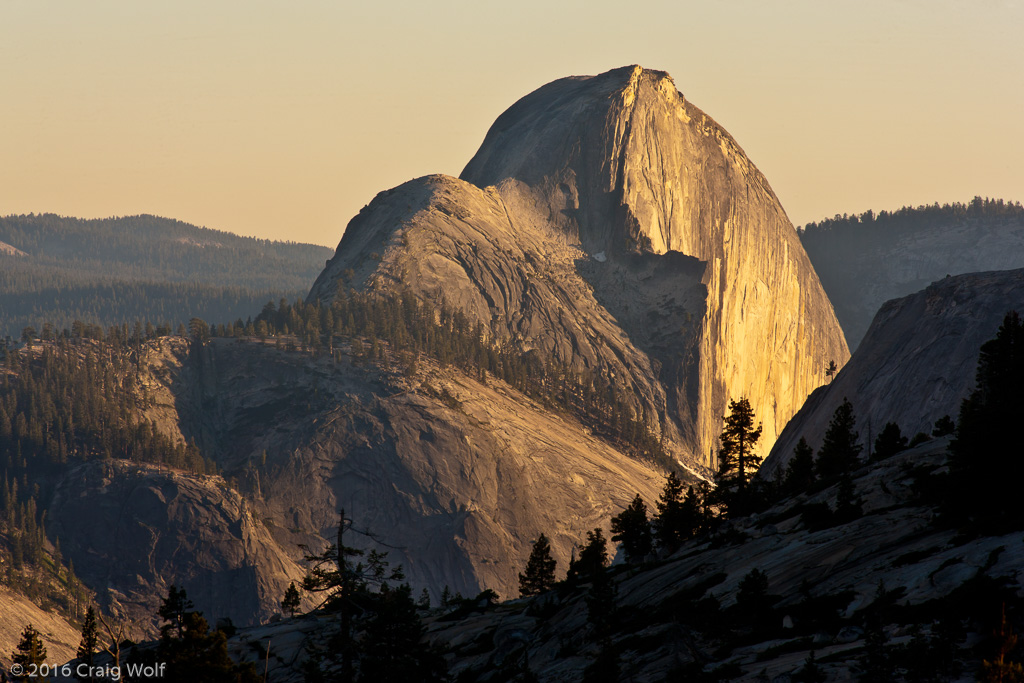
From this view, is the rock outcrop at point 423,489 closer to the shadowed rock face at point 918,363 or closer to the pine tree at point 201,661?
the shadowed rock face at point 918,363

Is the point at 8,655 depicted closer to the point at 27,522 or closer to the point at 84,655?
the point at 27,522

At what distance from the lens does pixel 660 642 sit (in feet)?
161

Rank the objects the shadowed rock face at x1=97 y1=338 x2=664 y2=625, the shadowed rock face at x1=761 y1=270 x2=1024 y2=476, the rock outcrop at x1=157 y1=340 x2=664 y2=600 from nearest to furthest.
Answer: the shadowed rock face at x1=761 y1=270 x2=1024 y2=476 < the shadowed rock face at x1=97 y1=338 x2=664 y2=625 < the rock outcrop at x1=157 y1=340 x2=664 y2=600

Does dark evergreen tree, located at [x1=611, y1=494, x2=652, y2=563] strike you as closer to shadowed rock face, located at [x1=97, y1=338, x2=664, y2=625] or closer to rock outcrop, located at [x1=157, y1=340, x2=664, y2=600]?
shadowed rock face, located at [x1=97, y1=338, x2=664, y2=625]

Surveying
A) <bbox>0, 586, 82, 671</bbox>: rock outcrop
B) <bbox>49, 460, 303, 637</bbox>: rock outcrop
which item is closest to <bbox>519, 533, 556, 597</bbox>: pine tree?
<bbox>0, 586, 82, 671</bbox>: rock outcrop

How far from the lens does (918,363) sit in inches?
4953

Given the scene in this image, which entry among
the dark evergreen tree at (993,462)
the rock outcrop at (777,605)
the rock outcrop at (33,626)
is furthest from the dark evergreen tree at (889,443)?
the rock outcrop at (33,626)

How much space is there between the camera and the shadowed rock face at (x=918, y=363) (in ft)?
394

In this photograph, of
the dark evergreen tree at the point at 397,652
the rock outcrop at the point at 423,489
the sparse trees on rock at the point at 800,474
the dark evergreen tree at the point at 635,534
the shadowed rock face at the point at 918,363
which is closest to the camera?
the dark evergreen tree at the point at 397,652

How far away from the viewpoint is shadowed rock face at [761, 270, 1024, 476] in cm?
12006

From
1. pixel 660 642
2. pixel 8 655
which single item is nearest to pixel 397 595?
pixel 660 642

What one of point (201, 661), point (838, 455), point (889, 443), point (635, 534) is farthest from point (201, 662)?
point (889, 443)

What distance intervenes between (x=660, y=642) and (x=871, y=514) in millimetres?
14910

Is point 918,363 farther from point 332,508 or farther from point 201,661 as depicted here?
point 332,508
